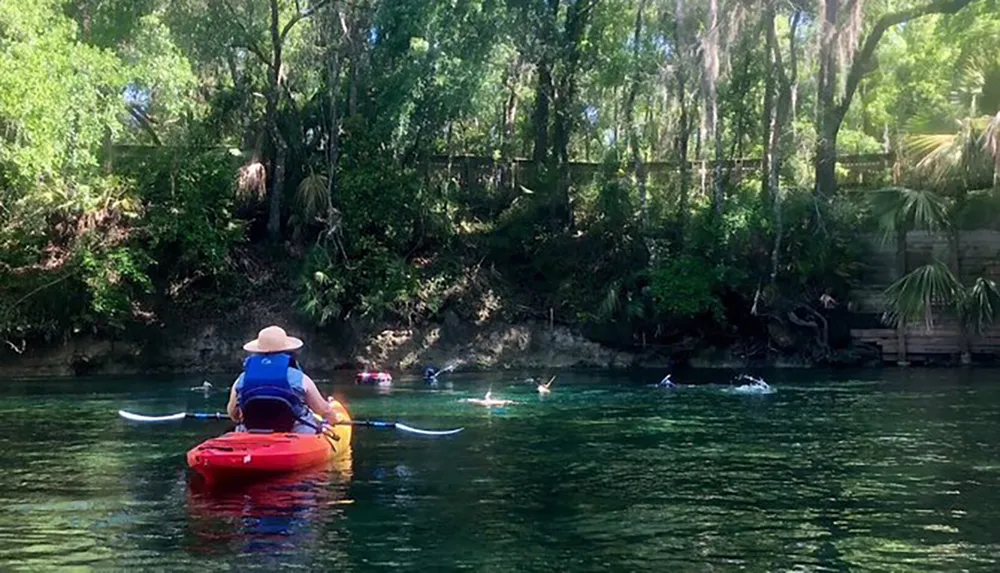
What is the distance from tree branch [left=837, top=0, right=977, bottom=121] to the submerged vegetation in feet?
0.31

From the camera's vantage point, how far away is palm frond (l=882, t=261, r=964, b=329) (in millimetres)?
29344

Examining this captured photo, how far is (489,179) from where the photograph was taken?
38375 millimetres

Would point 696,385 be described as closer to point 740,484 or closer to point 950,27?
point 740,484

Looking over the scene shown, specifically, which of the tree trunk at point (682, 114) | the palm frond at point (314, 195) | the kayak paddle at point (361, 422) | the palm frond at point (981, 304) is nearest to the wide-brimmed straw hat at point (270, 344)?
the kayak paddle at point (361, 422)

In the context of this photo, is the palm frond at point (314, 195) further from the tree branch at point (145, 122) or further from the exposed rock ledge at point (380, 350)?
the tree branch at point (145, 122)

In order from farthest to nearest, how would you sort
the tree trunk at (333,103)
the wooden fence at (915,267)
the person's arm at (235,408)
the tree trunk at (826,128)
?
the tree trunk at (333,103)
the tree trunk at (826,128)
the wooden fence at (915,267)
the person's arm at (235,408)

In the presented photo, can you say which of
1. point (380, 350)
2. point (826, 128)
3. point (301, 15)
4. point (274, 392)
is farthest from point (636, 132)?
point (274, 392)

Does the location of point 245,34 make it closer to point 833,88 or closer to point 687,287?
point 687,287

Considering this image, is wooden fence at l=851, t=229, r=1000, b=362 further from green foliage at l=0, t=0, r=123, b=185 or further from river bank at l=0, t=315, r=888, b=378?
green foliage at l=0, t=0, r=123, b=185

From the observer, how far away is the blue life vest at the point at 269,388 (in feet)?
45.3

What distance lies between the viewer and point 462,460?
1505 centimetres

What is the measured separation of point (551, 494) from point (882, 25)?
88.1 ft

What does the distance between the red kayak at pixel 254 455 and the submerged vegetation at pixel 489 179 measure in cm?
1789

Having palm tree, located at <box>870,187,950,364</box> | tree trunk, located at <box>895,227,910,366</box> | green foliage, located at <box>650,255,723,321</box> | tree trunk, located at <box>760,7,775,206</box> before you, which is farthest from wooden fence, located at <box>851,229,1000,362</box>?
green foliage, located at <box>650,255,723,321</box>
